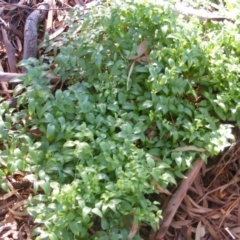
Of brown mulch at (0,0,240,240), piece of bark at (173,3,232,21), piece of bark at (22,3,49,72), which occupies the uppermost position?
piece of bark at (173,3,232,21)

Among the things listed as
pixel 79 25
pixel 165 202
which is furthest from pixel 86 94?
pixel 165 202

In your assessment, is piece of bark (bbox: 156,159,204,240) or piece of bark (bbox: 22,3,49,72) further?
piece of bark (bbox: 22,3,49,72)

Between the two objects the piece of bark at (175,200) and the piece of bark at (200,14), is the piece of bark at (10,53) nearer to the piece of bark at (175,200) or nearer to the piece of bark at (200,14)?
the piece of bark at (200,14)

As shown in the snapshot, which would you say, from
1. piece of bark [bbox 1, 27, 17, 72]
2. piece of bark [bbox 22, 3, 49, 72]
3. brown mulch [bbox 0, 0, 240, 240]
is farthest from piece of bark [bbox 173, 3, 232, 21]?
piece of bark [bbox 1, 27, 17, 72]

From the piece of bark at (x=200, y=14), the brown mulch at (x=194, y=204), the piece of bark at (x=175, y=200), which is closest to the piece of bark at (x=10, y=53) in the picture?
the brown mulch at (x=194, y=204)

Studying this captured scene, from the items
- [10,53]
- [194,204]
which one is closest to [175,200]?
[194,204]

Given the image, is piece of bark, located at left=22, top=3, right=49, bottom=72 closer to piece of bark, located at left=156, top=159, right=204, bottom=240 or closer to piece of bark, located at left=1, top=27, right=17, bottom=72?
piece of bark, located at left=1, top=27, right=17, bottom=72

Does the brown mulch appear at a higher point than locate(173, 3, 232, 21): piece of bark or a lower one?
lower

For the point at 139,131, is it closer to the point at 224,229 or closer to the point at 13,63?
the point at 224,229
